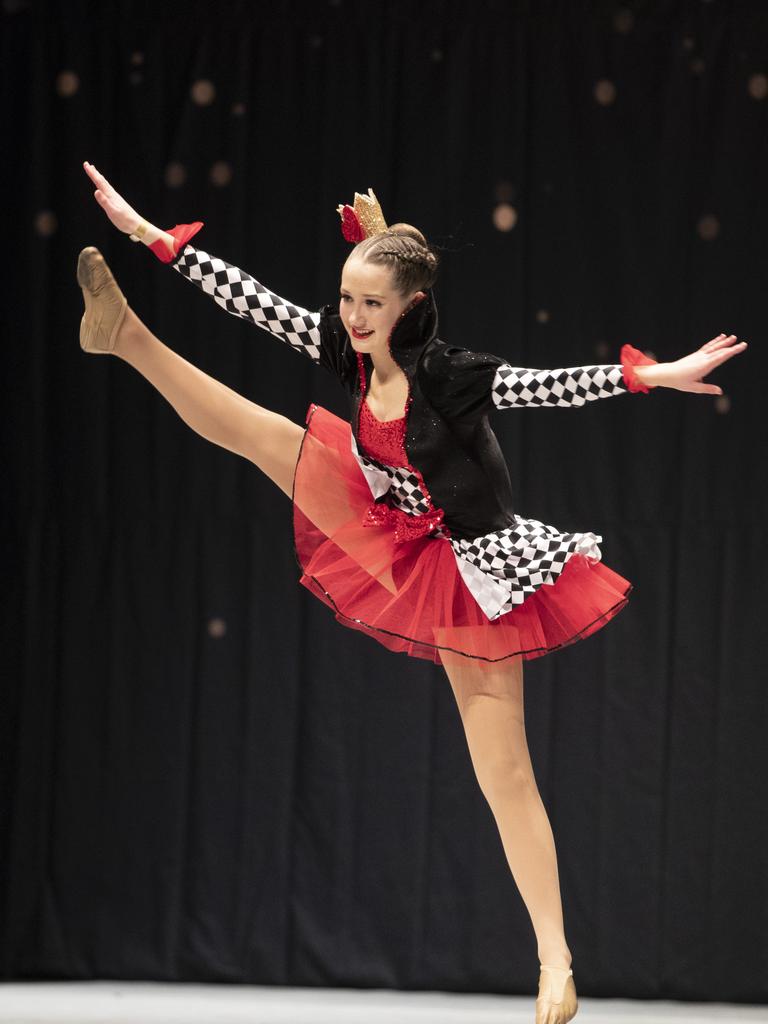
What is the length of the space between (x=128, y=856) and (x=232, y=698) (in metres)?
0.52

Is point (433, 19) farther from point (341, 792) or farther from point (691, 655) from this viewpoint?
point (341, 792)

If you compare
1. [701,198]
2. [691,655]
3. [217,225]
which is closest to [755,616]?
[691,655]

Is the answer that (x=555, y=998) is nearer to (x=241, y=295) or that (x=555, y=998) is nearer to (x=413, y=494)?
(x=413, y=494)

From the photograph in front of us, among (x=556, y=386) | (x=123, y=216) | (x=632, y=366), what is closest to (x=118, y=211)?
(x=123, y=216)

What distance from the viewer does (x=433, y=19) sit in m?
3.72

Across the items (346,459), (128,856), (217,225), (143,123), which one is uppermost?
(143,123)

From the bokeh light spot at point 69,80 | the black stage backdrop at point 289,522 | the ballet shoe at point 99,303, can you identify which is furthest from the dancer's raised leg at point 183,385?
the bokeh light spot at point 69,80

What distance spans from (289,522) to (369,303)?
1548 mm

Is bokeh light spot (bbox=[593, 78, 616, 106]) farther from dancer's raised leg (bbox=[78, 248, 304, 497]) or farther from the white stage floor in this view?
the white stage floor

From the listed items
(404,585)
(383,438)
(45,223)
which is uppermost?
(45,223)

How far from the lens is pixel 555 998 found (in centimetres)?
240

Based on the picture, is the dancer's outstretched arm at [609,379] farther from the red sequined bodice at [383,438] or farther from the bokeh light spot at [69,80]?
the bokeh light spot at [69,80]

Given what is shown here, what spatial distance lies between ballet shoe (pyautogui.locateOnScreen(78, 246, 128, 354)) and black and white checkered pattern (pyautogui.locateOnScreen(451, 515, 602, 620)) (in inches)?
28.9

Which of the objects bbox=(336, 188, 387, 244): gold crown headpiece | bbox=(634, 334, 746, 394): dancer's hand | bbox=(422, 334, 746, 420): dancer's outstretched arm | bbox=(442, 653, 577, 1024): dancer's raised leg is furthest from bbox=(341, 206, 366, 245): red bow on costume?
bbox=(442, 653, 577, 1024): dancer's raised leg
